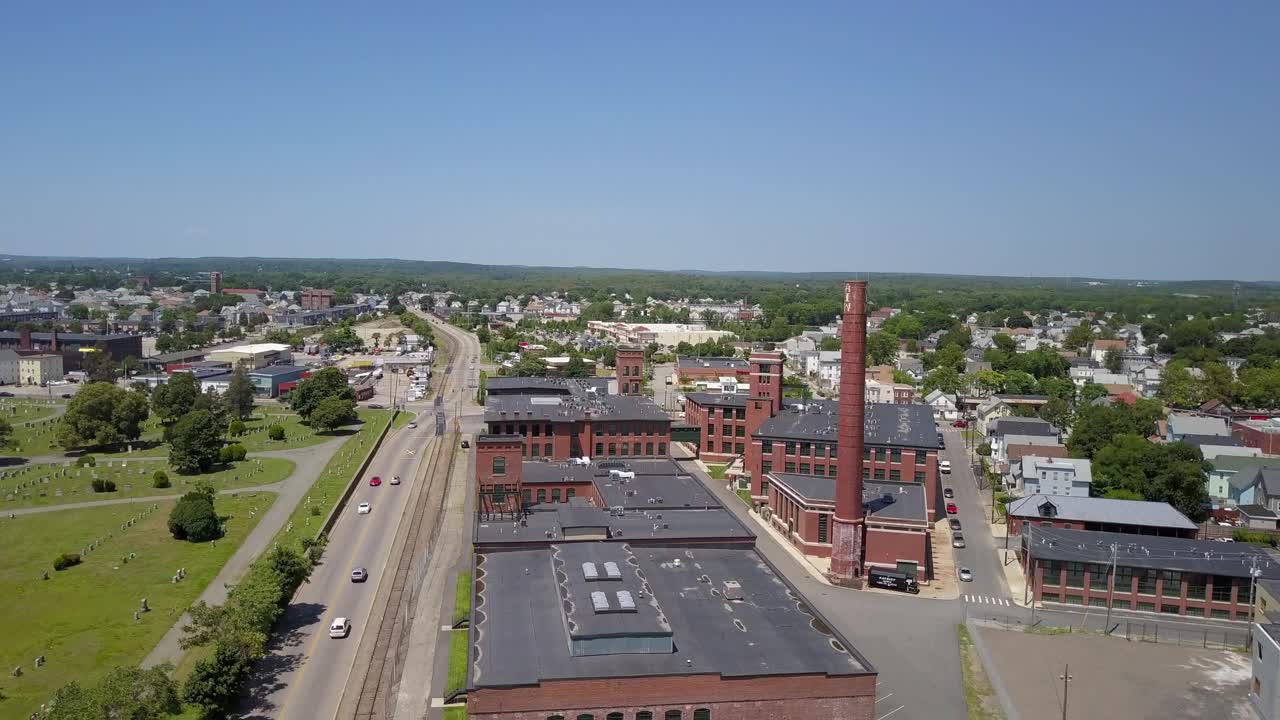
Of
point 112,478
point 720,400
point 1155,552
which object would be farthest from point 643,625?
point 112,478

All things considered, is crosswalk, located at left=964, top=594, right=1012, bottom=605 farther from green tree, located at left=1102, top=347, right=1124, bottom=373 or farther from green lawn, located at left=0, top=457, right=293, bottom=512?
green tree, located at left=1102, top=347, right=1124, bottom=373

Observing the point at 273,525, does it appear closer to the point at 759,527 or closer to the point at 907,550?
the point at 759,527

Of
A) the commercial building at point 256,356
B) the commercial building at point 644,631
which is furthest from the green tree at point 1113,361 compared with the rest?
the commercial building at point 256,356

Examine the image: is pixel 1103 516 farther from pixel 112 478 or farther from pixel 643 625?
pixel 112 478

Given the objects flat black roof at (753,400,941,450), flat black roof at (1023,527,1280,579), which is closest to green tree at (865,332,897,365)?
flat black roof at (753,400,941,450)

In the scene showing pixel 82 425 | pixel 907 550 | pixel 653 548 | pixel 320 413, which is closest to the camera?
pixel 653 548

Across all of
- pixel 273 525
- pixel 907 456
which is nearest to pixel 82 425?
pixel 273 525
